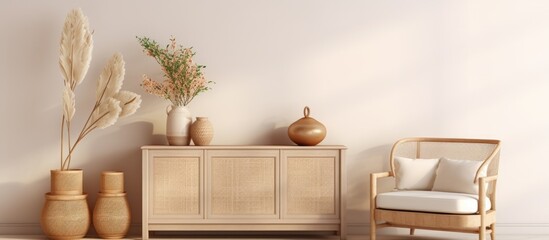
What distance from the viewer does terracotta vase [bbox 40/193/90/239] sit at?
6473 mm

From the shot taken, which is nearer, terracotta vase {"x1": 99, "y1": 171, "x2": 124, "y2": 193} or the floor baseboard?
terracotta vase {"x1": 99, "y1": 171, "x2": 124, "y2": 193}

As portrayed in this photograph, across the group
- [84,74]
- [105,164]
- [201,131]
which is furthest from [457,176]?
[84,74]

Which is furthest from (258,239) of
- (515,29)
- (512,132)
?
(515,29)

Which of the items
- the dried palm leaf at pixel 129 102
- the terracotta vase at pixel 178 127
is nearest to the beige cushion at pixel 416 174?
the terracotta vase at pixel 178 127

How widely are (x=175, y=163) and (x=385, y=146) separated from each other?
178 cm

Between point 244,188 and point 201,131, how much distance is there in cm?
57

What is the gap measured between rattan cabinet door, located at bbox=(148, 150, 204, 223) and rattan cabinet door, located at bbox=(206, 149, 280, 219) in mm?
118

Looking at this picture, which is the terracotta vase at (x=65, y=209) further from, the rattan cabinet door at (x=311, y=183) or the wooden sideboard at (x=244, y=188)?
the rattan cabinet door at (x=311, y=183)

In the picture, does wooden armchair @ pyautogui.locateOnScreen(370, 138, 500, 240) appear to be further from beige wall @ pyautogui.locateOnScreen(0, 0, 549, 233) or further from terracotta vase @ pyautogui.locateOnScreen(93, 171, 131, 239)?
terracotta vase @ pyautogui.locateOnScreen(93, 171, 131, 239)

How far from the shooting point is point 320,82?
693 cm

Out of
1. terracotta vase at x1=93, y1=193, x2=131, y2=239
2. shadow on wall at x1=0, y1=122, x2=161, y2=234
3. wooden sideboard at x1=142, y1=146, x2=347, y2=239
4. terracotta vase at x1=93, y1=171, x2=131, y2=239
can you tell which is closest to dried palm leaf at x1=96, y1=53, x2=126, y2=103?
shadow on wall at x1=0, y1=122, x2=161, y2=234

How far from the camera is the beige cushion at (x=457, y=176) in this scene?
6188 millimetres

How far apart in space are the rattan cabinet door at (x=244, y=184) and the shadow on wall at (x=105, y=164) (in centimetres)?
69

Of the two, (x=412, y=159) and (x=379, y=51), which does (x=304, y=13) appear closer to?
(x=379, y=51)
